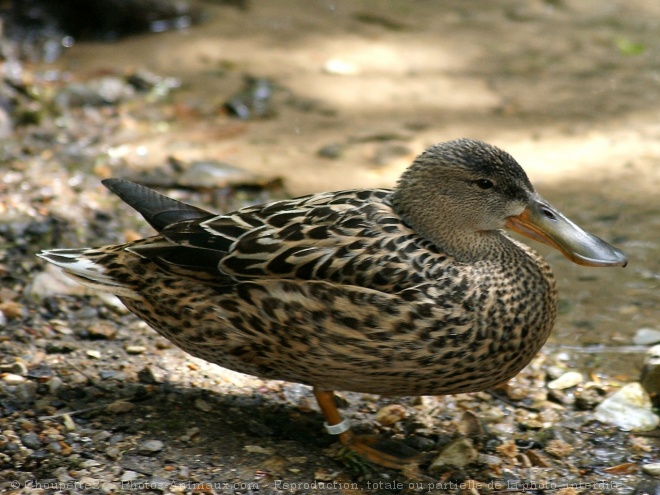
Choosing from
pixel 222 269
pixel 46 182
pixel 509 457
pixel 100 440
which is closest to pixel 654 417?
pixel 509 457

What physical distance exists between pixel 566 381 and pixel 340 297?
4.21 feet

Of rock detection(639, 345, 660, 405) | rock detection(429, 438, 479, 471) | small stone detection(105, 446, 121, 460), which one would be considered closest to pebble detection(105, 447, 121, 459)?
small stone detection(105, 446, 121, 460)

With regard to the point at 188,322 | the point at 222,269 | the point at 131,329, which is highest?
the point at 222,269

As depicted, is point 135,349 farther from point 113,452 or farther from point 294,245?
point 294,245

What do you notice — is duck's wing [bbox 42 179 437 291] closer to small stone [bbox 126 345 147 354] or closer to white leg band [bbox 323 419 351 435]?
small stone [bbox 126 345 147 354]

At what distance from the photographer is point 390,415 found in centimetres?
385

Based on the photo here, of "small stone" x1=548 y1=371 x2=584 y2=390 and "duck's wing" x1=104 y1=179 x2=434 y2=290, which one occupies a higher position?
"duck's wing" x1=104 y1=179 x2=434 y2=290

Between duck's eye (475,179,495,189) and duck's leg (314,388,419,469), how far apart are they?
97 centimetres

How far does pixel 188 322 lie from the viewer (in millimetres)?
3588

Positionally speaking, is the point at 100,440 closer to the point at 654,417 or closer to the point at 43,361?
the point at 43,361

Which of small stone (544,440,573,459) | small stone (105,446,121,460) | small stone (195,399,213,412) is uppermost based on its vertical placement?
small stone (544,440,573,459)

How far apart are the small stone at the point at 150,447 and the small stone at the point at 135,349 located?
0.69m

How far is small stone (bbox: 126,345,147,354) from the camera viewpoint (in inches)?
161

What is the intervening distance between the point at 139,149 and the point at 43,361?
229 cm
